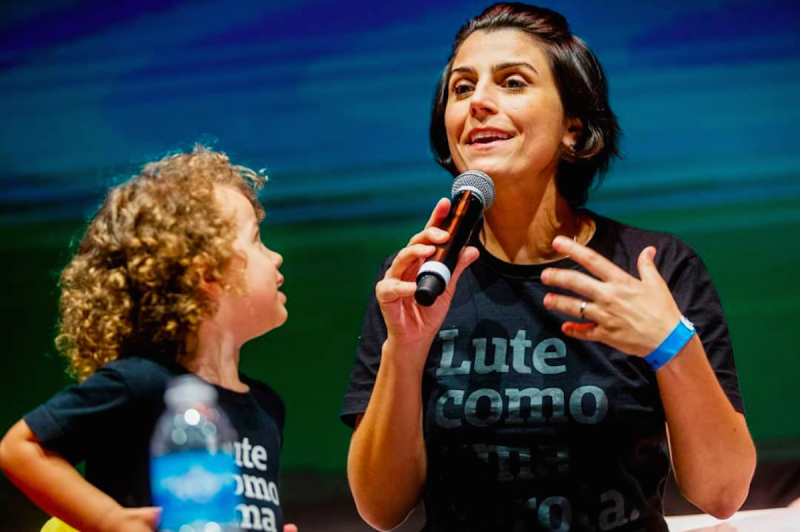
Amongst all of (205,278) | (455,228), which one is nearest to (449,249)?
(455,228)

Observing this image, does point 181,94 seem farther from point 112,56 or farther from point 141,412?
point 141,412

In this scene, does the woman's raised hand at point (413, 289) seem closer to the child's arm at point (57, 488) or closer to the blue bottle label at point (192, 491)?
the blue bottle label at point (192, 491)

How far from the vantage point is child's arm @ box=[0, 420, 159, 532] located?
108cm

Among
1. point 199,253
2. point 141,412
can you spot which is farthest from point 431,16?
point 141,412

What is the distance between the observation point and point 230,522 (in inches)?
44.9

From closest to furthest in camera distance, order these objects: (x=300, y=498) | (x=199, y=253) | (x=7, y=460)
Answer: (x=7, y=460), (x=199, y=253), (x=300, y=498)

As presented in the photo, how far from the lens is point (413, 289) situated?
135cm

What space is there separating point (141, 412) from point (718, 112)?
194 centimetres

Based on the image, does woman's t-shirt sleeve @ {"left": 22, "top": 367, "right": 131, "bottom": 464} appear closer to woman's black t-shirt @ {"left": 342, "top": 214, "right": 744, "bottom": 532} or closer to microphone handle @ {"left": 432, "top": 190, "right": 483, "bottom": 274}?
microphone handle @ {"left": 432, "top": 190, "right": 483, "bottom": 274}

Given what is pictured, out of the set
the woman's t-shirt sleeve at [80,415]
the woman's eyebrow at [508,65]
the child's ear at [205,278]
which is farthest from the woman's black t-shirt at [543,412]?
the woman's t-shirt sleeve at [80,415]

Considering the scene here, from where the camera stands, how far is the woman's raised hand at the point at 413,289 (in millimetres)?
1350

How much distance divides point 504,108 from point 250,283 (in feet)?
1.79

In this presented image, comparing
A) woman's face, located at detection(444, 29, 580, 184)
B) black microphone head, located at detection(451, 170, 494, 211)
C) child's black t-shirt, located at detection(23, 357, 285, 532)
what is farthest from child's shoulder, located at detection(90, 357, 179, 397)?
woman's face, located at detection(444, 29, 580, 184)

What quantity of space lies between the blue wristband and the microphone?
308 millimetres
